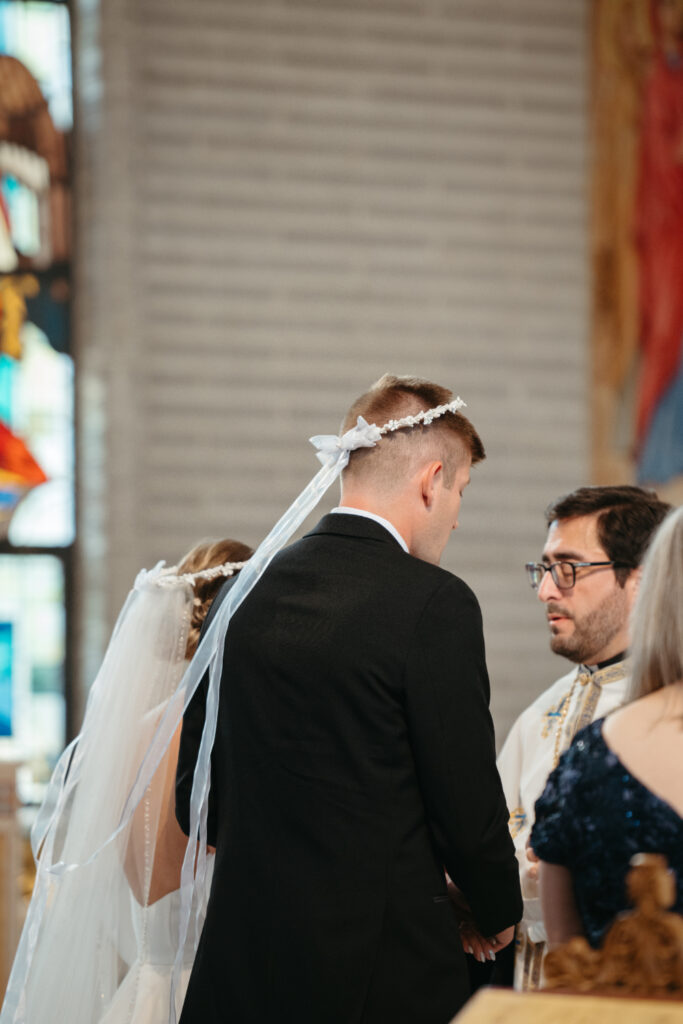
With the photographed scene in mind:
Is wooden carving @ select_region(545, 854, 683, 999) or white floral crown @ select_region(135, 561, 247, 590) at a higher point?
white floral crown @ select_region(135, 561, 247, 590)

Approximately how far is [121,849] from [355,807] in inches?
38.3

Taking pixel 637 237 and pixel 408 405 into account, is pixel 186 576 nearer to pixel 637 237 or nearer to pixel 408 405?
pixel 408 405

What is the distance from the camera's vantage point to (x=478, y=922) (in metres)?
2.48

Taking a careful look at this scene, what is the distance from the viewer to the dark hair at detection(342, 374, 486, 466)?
265 cm

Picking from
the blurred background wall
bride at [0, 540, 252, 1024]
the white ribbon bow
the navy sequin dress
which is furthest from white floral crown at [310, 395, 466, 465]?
the blurred background wall

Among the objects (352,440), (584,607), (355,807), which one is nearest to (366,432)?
(352,440)

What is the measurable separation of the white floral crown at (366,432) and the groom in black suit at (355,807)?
238 mm

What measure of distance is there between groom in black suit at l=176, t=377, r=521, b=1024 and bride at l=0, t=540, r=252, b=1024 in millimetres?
440

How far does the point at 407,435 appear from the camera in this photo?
2.62 meters

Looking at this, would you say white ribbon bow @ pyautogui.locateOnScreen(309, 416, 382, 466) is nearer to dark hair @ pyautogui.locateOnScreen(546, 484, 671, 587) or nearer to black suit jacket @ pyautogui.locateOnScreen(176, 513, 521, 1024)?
black suit jacket @ pyautogui.locateOnScreen(176, 513, 521, 1024)

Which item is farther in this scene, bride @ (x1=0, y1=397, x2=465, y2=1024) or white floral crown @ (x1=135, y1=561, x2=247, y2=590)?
white floral crown @ (x1=135, y1=561, x2=247, y2=590)

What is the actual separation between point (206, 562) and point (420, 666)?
1160 millimetres

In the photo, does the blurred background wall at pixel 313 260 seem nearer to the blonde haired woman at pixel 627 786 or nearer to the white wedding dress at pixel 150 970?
the white wedding dress at pixel 150 970

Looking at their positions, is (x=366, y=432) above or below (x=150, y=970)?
above
